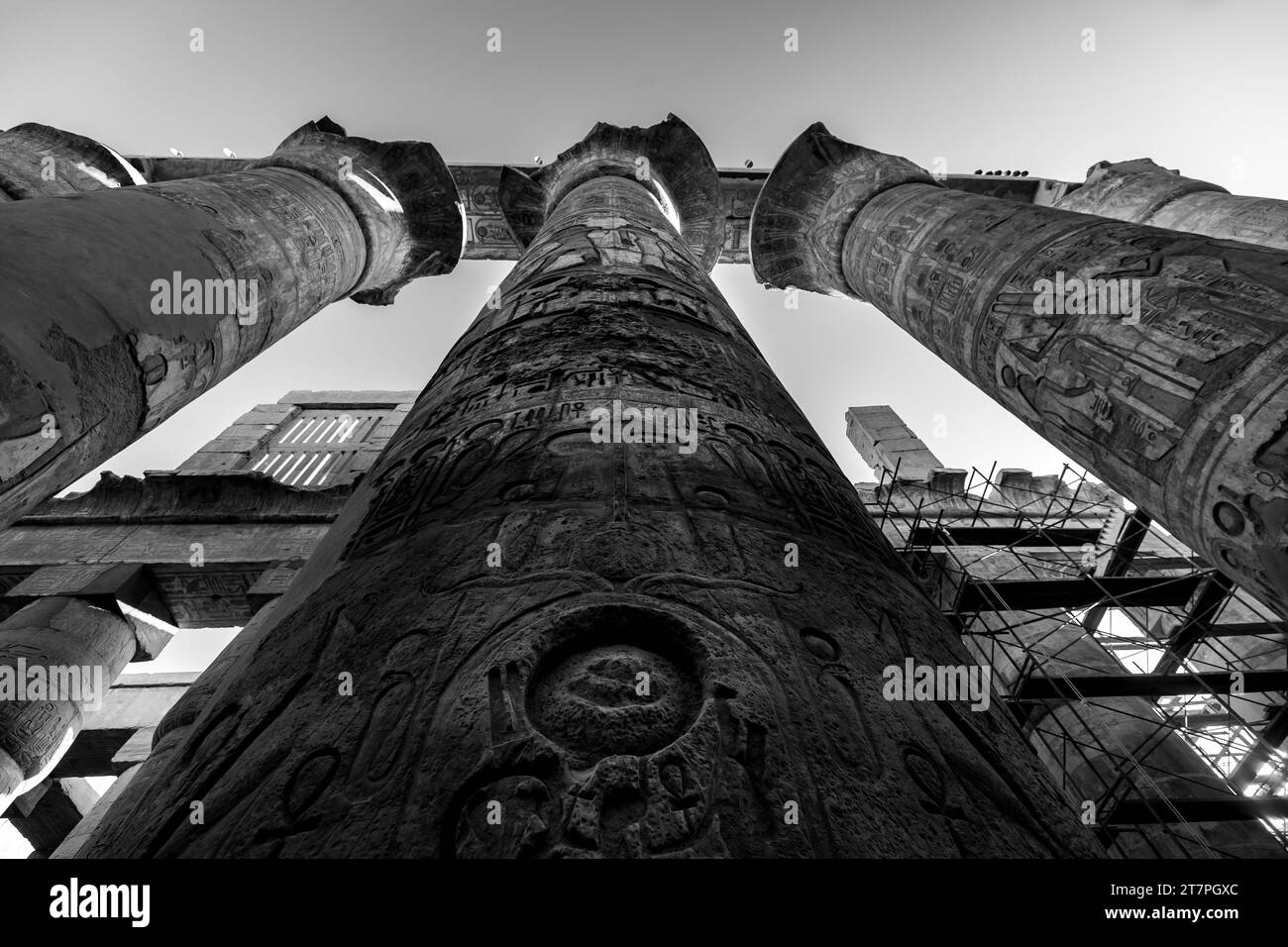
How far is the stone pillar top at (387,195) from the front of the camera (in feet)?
25.8

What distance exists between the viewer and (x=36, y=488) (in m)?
3.68

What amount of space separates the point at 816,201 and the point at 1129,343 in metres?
5.29

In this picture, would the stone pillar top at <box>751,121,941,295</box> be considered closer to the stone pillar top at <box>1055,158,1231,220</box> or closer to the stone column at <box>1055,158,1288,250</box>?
the stone column at <box>1055,158,1288,250</box>

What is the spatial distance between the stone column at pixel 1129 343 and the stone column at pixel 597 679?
82.1 inches

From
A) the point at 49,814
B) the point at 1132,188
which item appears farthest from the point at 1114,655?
the point at 49,814

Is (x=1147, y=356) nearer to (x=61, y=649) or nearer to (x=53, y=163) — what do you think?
(x=61, y=649)

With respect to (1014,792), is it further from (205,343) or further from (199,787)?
(205,343)

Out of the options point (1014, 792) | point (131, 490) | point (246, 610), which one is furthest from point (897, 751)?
point (131, 490)

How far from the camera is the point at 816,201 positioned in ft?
28.6

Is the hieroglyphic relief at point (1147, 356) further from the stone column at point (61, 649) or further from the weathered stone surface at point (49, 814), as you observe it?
the weathered stone surface at point (49, 814)

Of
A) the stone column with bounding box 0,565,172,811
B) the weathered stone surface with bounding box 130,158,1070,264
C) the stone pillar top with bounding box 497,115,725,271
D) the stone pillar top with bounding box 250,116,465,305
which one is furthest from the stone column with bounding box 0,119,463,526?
the weathered stone surface with bounding box 130,158,1070,264

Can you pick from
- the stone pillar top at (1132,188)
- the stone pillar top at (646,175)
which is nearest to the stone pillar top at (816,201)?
the stone pillar top at (646,175)

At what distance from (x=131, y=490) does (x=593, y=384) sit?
807cm

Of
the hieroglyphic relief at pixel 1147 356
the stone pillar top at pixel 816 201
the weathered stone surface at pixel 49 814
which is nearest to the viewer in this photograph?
the hieroglyphic relief at pixel 1147 356
